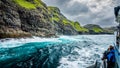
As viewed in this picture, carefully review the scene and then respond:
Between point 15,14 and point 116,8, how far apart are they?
52.8 m

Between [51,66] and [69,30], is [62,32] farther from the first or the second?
[51,66]

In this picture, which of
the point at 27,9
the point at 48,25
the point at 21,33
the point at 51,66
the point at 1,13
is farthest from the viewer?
the point at 48,25

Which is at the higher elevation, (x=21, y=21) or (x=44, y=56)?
→ (x=21, y=21)

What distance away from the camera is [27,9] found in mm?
79250

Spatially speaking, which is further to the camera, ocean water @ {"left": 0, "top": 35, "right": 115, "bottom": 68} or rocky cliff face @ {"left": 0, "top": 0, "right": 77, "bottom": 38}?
rocky cliff face @ {"left": 0, "top": 0, "right": 77, "bottom": 38}

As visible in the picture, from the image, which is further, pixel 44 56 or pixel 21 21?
pixel 21 21

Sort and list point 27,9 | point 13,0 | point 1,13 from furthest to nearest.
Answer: point 27,9 < point 13,0 < point 1,13

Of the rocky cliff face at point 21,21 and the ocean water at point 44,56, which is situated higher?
the rocky cliff face at point 21,21

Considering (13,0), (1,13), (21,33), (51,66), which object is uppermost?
(13,0)

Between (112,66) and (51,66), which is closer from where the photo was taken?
(112,66)

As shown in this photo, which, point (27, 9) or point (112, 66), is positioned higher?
point (27, 9)

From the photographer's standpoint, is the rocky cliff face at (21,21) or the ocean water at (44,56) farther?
the rocky cliff face at (21,21)

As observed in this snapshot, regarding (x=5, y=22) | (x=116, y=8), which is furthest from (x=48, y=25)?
(x=116, y=8)

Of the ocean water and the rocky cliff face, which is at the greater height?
the rocky cliff face
